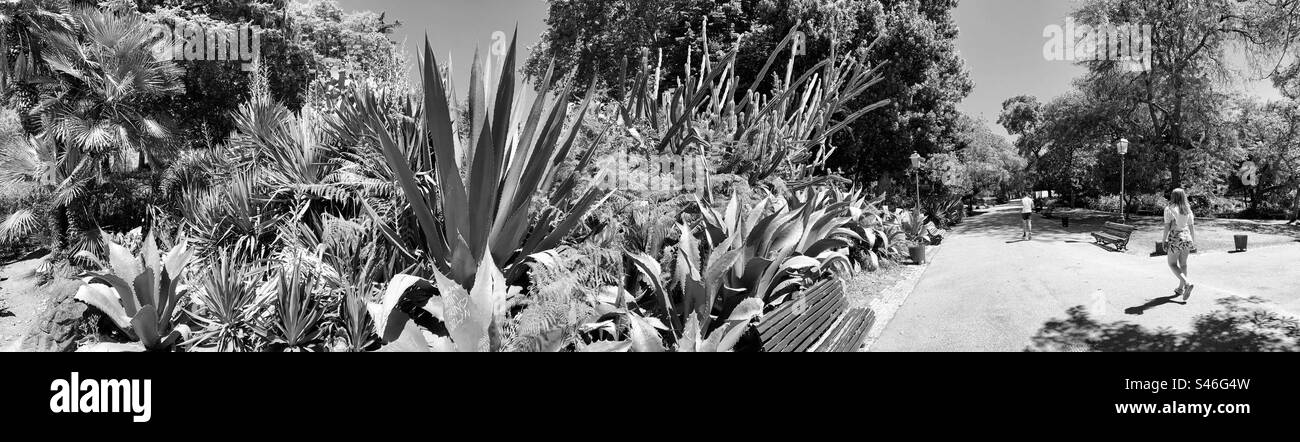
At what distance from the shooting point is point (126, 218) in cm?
538

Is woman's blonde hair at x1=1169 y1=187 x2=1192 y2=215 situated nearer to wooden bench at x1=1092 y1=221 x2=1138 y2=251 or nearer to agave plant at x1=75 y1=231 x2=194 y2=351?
wooden bench at x1=1092 y1=221 x2=1138 y2=251

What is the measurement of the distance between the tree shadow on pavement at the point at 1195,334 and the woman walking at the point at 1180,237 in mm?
473

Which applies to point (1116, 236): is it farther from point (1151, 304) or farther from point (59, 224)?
point (59, 224)

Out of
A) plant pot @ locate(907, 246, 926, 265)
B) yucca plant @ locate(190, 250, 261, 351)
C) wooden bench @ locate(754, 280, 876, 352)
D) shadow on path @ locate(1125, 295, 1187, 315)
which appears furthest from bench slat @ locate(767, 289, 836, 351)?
plant pot @ locate(907, 246, 926, 265)

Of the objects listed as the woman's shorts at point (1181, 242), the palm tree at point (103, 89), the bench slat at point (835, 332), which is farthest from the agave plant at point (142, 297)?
the woman's shorts at point (1181, 242)

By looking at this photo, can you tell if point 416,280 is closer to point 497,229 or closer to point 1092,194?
point 497,229

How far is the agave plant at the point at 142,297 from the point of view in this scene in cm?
211

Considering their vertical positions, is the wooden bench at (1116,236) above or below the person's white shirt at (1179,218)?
below

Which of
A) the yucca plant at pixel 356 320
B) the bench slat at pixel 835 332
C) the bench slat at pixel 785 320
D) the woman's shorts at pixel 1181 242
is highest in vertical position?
the woman's shorts at pixel 1181 242

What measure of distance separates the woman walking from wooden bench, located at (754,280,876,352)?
8.24ft

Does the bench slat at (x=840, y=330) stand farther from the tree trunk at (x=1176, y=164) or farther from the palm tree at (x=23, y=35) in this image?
the tree trunk at (x=1176, y=164)

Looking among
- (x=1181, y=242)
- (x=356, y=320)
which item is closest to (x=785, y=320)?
(x=356, y=320)

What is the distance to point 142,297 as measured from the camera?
2.16 meters

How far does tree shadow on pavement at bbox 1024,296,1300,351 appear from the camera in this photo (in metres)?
2.82
